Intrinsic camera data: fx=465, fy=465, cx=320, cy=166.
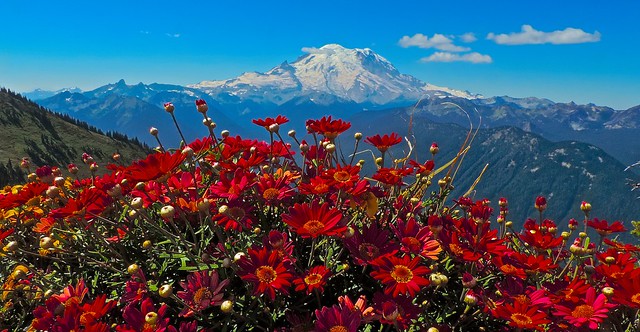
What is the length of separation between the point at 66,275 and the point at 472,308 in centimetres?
200

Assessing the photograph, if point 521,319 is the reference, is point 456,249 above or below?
above

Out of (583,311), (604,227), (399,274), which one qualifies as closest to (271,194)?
(399,274)

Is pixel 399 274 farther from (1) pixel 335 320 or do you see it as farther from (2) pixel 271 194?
(2) pixel 271 194

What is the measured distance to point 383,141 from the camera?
283 centimetres

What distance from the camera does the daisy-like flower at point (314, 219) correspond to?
5.85 feet

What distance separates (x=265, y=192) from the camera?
83.7 inches

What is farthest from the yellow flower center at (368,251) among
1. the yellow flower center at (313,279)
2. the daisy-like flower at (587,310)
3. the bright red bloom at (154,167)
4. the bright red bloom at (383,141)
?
the bright red bloom at (383,141)

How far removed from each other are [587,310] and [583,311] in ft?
0.05

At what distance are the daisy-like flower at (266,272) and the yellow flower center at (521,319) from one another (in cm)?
83

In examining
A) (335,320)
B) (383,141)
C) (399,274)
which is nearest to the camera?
(335,320)

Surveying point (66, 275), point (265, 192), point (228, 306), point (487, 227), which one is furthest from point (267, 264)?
point (66, 275)

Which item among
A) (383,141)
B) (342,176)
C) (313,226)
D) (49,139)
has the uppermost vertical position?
(383,141)

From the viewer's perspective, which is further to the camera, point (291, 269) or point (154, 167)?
point (154, 167)

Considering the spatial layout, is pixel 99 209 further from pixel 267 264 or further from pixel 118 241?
pixel 267 264
